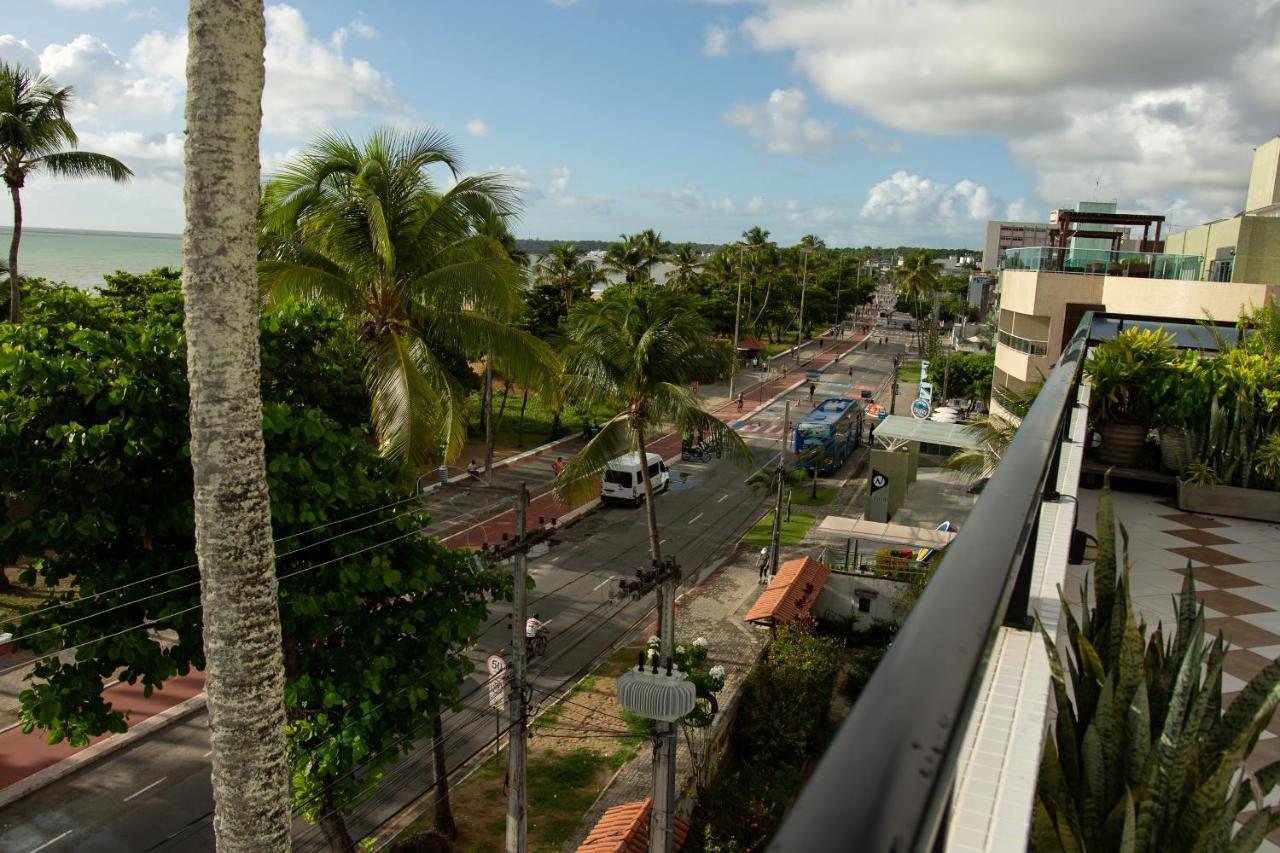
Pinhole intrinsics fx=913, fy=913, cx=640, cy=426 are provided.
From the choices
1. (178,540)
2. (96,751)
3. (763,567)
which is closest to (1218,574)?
(178,540)

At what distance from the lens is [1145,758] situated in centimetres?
252

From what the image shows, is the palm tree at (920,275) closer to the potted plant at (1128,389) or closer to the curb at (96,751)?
the curb at (96,751)

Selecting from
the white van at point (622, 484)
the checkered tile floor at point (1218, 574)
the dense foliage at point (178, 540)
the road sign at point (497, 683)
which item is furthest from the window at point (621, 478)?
the checkered tile floor at point (1218, 574)

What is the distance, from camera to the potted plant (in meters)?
7.27

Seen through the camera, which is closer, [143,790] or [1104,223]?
[143,790]

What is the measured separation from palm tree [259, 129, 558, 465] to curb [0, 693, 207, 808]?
6.98m

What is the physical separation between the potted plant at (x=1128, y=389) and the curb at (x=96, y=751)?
13.6m

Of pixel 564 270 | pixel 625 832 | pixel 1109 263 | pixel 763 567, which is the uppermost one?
pixel 1109 263

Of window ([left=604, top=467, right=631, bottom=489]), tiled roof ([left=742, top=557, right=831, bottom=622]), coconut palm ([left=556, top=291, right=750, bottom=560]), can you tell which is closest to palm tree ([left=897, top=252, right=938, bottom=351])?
window ([left=604, top=467, right=631, bottom=489])

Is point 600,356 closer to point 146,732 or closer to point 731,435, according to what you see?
point 731,435

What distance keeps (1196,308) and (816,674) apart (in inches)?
401

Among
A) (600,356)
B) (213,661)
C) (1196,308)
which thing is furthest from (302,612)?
(1196,308)

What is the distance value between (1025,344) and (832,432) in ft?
41.8

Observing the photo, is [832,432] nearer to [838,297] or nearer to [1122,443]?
[1122,443]
